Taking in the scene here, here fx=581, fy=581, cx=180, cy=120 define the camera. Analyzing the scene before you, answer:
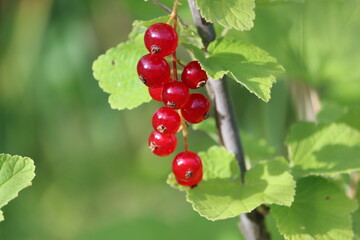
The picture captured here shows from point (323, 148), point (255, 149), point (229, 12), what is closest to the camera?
point (229, 12)

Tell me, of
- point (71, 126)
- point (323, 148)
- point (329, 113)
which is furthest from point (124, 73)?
point (71, 126)

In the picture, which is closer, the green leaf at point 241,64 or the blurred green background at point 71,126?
the green leaf at point 241,64

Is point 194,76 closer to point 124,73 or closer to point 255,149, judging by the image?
point 124,73

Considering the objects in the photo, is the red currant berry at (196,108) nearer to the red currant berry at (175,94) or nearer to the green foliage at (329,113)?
the red currant berry at (175,94)

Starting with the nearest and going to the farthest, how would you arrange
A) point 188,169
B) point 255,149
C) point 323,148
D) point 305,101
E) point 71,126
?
point 188,169, point 323,148, point 255,149, point 305,101, point 71,126

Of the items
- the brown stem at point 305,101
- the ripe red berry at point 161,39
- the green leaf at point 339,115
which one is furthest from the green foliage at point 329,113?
the ripe red berry at point 161,39

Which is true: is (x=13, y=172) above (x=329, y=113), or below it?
above

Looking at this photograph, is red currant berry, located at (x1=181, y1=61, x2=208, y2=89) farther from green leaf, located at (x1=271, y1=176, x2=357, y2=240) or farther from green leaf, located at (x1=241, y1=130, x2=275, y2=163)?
green leaf, located at (x1=241, y1=130, x2=275, y2=163)
